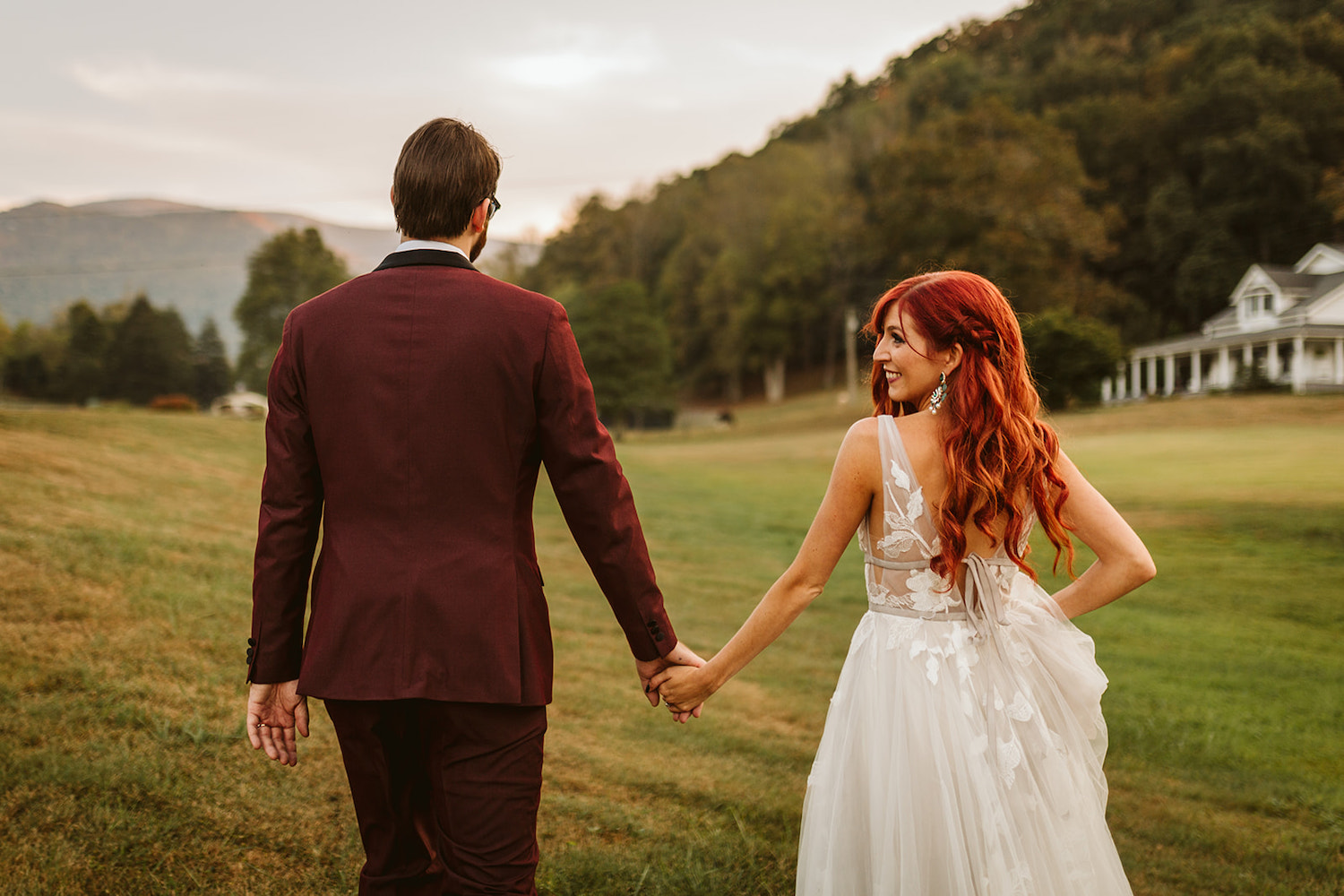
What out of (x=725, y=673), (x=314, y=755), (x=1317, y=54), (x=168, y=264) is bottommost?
(x=314, y=755)

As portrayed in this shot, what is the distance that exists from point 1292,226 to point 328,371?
6132 centimetres

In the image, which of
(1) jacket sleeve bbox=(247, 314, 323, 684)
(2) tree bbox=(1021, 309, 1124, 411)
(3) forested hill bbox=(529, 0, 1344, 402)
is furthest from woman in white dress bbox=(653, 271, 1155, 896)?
(2) tree bbox=(1021, 309, 1124, 411)

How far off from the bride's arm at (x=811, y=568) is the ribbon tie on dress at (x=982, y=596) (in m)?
0.32

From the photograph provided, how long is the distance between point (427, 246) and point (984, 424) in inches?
58.0

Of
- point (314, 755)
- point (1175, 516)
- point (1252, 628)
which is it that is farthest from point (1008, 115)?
point (314, 755)

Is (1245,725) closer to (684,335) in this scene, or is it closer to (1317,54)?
(1317,54)

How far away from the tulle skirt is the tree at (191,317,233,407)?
1003 inches

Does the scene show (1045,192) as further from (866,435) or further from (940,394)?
(866,435)

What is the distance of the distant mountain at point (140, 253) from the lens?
46.8ft

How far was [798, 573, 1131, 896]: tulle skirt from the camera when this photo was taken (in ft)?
7.41

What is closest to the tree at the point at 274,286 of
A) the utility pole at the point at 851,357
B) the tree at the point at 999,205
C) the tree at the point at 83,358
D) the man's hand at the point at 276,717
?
A: the tree at the point at 83,358

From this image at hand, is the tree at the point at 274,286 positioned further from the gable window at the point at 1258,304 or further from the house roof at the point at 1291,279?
the house roof at the point at 1291,279

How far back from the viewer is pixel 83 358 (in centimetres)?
2058

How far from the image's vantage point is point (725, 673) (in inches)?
105
